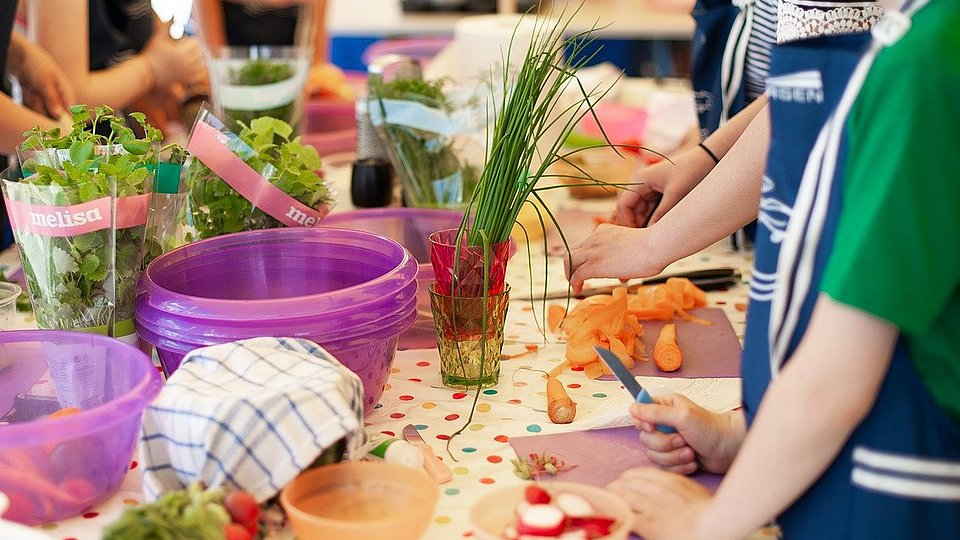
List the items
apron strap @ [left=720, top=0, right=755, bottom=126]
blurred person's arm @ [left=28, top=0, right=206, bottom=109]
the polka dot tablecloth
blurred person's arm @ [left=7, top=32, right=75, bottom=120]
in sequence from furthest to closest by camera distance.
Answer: blurred person's arm @ [left=28, top=0, right=206, bottom=109] → blurred person's arm @ [left=7, top=32, right=75, bottom=120] → apron strap @ [left=720, top=0, right=755, bottom=126] → the polka dot tablecloth

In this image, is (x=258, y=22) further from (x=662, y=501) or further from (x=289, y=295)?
(x=662, y=501)

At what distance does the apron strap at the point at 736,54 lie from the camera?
1747 mm

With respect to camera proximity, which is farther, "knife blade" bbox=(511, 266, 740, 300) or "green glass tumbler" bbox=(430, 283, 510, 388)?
"knife blade" bbox=(511, 266, 740, 300)

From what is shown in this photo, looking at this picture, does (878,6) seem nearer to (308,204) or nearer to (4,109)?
(308,204)

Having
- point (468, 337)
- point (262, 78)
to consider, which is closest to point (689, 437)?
point (468, 337)

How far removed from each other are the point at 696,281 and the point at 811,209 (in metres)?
0.75

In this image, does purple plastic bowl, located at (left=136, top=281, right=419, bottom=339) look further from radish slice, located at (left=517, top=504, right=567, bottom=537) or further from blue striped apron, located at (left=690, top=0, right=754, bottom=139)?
blue striped apron, located at (left=690, top=0, right=754, bottom=139)

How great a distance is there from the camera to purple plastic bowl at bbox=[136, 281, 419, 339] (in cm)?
107

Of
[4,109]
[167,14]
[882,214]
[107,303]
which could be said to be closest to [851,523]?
[882,214]

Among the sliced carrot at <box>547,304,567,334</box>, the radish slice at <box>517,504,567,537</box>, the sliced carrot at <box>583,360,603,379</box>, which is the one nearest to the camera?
the radish slice at <box>517,504,567,537</box>

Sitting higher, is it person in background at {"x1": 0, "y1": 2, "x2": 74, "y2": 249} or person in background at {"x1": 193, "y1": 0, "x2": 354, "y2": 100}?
person in background at {"x1": 0, "y1": 2, "x2": 74, "y2": 249}

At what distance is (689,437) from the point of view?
1.03 meters

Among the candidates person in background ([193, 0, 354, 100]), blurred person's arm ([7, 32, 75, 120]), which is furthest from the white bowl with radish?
person in background ([193, 0, 354, 100])

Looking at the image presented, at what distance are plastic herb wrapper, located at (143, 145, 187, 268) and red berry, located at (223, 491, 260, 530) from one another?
422mm
